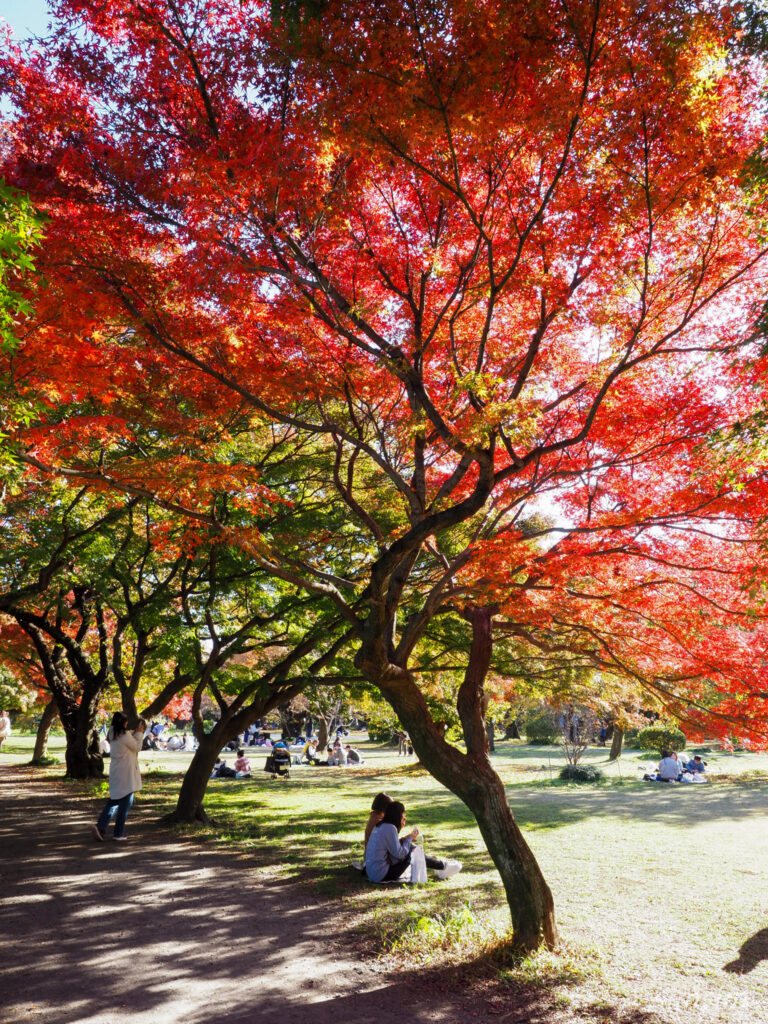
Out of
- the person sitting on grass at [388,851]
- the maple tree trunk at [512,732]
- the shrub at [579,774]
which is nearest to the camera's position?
the person sitting on grass at [388,851]

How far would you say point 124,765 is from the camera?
806 cm

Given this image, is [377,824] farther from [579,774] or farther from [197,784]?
[579,774]

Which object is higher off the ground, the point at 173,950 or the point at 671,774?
the point at 173,950

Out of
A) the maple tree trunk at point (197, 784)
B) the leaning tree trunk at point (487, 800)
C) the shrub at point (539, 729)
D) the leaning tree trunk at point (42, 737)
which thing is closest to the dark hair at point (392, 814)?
the leaning tree trunk at point (487, 800)

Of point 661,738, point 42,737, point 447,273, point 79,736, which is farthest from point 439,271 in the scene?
point 661,738

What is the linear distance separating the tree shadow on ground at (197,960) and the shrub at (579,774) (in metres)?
14.3

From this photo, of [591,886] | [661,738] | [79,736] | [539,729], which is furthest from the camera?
[539,729]

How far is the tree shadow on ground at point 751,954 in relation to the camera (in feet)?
17.0

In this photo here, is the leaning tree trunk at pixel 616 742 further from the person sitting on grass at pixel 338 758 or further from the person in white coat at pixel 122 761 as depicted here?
the person in white coat at pixel 122 761

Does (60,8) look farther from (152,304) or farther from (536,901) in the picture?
(536,901)

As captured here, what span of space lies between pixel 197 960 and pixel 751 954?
449 centimetres

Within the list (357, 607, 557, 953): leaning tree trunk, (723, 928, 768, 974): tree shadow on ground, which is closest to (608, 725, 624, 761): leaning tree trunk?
(723, 928, 768, 974): tree shadow on ground

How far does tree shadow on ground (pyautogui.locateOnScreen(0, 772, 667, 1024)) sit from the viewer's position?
4.09 m

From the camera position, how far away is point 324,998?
4.30m
